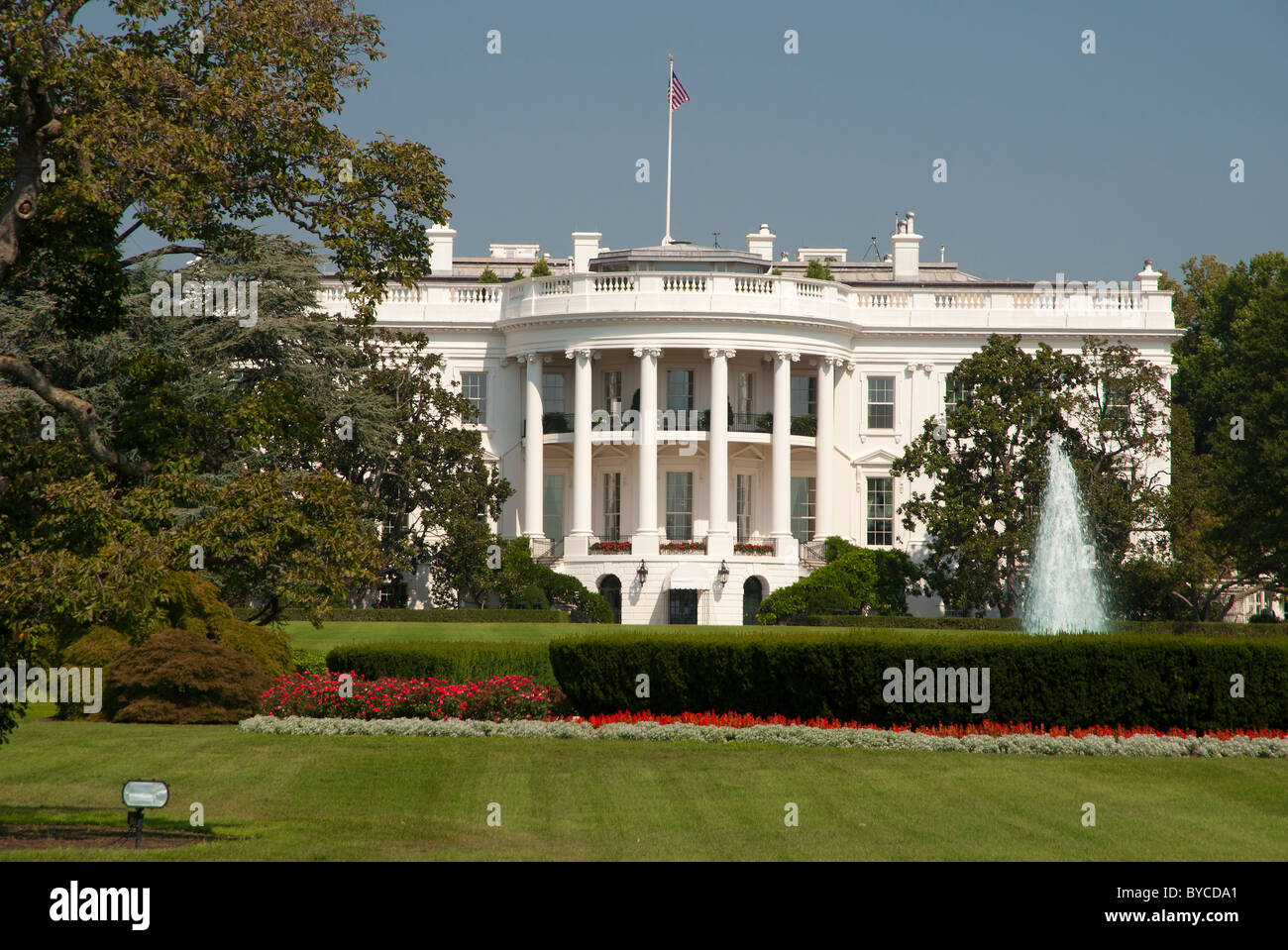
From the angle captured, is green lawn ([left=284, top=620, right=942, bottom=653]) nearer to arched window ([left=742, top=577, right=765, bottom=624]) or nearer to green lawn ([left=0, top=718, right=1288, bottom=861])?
arched window ([left=742, top=577, right=765, bottom=624])

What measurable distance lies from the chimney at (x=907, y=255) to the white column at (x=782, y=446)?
40.1 ft

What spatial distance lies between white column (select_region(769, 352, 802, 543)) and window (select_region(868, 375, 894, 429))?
15.7 ft

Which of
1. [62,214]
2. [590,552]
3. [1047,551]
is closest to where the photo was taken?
[62,214]

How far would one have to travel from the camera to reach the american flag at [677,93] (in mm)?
55963

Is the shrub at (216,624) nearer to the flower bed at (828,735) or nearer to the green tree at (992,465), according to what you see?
the flower bed at (828,735)

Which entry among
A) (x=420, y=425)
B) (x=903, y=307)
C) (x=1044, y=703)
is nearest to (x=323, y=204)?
(x=1044, y=703)

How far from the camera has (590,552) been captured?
5647cm

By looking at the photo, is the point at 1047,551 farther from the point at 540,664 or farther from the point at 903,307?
the point at 540,664

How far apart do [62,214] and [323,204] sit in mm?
2224

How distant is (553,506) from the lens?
6094 cm

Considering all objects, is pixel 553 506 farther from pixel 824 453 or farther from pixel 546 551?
pixel 824 453

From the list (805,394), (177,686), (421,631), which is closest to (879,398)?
(805,394)

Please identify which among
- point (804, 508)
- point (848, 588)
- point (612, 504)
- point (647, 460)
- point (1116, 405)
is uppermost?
point (1116, 405)

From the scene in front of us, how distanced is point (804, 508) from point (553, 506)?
9.37 meters
